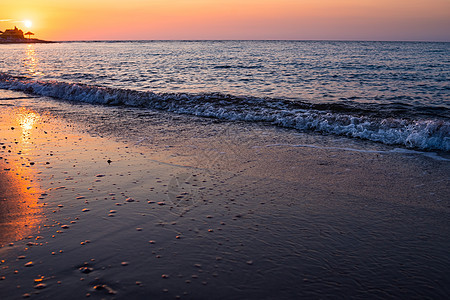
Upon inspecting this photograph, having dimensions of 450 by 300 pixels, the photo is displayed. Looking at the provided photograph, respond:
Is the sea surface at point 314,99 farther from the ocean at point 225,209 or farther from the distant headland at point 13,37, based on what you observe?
the distant headland at point 13,37

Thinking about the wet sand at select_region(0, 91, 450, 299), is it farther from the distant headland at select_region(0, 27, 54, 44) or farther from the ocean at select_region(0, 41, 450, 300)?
the distant headland at select_region(0, 27, 54, 44)

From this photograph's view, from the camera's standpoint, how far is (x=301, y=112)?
10.7 metres

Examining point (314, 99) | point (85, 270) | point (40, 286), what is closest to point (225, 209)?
point (85, 270)

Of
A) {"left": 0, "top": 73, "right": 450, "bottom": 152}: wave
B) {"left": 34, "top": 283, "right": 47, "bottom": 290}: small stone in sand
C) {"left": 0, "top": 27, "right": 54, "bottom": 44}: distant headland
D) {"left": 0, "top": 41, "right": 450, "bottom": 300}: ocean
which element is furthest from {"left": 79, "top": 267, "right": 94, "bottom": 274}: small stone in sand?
{"left": 0, "top": 27, "right": 54, "bottom": 44}: distant headland

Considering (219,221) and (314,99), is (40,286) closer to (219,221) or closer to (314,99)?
(219,221)

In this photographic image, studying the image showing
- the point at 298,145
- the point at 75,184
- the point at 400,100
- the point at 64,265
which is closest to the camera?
the point at 64,265

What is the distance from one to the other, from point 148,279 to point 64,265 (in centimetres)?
75

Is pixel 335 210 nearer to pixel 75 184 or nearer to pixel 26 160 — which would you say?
pixel 75 184

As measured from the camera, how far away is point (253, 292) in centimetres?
266

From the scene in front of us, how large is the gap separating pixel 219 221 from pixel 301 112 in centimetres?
754

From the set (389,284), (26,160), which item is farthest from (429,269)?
(26,160)

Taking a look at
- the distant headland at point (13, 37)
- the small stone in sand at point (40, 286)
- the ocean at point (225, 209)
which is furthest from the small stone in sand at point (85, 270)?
the distant headland at point (13, 37)

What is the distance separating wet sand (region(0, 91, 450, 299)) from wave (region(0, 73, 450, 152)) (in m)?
1.28

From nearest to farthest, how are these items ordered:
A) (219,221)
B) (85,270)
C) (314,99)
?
(85,270)
(219,221)
(314,99)
